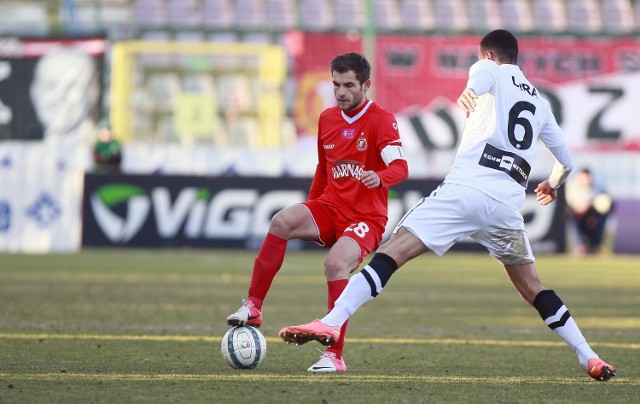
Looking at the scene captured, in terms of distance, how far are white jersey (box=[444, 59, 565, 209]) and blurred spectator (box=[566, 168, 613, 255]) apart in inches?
634

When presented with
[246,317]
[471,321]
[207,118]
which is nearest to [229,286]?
[471,321]

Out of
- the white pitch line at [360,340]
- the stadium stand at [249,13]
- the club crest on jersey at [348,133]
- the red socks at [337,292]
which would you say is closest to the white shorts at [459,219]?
the red socks at [337,292]

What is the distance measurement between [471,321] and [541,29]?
60.6 feet

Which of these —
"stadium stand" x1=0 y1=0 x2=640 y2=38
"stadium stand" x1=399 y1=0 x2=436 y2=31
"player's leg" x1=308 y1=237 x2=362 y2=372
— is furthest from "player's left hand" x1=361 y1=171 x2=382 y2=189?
"stadium stand" x1=399 y1=0 x2=436 y2=31

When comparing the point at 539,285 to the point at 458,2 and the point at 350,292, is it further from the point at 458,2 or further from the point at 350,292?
the point at 458,2

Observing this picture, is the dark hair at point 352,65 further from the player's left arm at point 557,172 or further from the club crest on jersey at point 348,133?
the player's left arm at point 557,172

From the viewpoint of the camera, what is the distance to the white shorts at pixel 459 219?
21.1 feet

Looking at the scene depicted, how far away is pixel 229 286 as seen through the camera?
1366cm

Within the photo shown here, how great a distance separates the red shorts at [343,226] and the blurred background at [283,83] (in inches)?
586

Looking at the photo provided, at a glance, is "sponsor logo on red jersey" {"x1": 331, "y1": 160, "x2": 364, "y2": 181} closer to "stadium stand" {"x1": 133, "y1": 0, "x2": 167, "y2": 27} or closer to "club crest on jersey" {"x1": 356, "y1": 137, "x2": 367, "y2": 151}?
"club crest on jersey" {"x1": 356, "y1": 137, "x2": 367, "y2": 151}

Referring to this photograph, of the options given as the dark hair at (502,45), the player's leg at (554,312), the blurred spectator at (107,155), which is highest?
the dark hair at (502,45)

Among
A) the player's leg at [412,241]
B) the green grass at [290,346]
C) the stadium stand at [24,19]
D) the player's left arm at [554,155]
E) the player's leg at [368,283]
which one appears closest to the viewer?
the green grass at [290,346]

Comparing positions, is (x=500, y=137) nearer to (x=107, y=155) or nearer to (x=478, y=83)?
(x=478, y=83)

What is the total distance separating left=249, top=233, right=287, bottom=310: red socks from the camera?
23.3 feet
